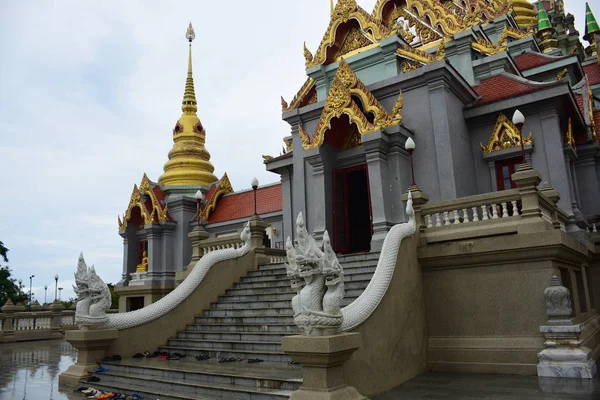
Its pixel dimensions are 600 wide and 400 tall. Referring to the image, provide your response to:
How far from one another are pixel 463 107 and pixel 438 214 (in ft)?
17.6

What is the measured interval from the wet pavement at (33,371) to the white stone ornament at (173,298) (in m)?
1.33

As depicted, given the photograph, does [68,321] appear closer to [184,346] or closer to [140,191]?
[140,191]

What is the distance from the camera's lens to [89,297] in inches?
353

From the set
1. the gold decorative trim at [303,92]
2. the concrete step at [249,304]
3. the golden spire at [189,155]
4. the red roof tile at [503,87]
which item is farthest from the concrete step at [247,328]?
the golden spire at [189,155]

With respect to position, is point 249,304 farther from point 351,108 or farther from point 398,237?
point 351,108

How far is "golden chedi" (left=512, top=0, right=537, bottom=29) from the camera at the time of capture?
24.5 metres

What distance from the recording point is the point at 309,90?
56.4 feet

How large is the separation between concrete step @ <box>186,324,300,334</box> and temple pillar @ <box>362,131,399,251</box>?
408 centimetres

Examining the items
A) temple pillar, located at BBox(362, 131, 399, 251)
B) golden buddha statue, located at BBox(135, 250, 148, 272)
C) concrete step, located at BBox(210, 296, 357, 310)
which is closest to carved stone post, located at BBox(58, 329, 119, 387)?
concrete step, located at BBox(210, 296, 357, 310)

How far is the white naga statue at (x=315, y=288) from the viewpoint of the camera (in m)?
5.79

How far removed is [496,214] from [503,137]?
4950 millimetres

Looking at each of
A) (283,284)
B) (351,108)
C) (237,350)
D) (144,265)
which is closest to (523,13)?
(351,108)

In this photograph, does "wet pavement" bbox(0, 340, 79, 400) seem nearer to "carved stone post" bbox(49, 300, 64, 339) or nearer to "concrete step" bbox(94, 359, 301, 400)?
"concrete step" bbox(94, 359, 301, 400)

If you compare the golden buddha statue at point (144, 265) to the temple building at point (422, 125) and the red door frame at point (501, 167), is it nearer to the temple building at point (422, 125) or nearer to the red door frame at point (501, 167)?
the temple building at point (422, 125)
